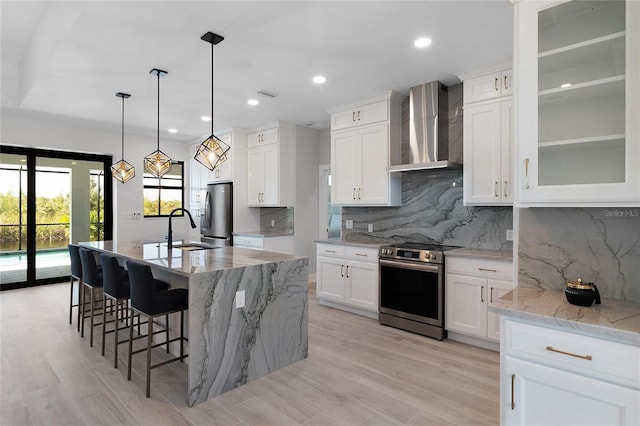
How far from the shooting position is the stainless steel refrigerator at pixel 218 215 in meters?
6.12

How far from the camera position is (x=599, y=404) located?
144 centimetres

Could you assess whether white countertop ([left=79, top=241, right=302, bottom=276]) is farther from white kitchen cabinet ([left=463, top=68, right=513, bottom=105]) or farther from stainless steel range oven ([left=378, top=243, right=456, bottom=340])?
white kitchen cabinet ([left=463, top=68, right=513, bottom=105])

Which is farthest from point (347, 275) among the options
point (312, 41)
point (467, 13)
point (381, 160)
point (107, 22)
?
point (107, 22)

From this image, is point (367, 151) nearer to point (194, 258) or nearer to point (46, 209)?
point (194, 258)

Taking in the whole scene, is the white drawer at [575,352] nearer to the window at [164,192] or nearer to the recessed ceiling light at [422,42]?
the recessed ceiling light at [422,42]

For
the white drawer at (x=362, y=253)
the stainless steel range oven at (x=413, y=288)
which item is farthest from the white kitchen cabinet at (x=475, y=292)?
the white drawer at (x=362, y=253)

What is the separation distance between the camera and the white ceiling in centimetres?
253

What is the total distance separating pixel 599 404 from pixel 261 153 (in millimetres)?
5369

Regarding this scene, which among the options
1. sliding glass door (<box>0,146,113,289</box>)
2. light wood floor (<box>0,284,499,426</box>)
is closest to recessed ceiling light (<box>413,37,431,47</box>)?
light wood floor (<box>0,284,499,426</box>)

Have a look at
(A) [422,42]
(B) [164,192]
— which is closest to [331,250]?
(A) [422,42]

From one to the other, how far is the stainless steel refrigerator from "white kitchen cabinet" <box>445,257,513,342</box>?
12.7 feet

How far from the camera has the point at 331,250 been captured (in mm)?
4664

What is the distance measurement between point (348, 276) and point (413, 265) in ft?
3.21

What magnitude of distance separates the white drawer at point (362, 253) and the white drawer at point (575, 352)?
252cm
